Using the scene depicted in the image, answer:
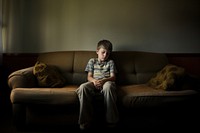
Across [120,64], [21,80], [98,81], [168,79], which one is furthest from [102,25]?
[21,80]

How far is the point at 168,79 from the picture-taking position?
2465mm

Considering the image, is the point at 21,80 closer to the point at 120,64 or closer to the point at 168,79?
the point at 120,64

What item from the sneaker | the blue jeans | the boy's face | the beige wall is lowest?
the sneaker

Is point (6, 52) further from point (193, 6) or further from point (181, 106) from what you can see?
point (193, 6)

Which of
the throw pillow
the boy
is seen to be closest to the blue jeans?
the boy

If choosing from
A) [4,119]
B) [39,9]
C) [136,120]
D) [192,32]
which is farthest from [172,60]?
[4,119]

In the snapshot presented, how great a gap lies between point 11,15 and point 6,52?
0.51 m

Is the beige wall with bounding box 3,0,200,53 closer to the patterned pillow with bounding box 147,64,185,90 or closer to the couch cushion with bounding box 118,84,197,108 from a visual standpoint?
the patterned pillow with bounding box 147,64,185,90

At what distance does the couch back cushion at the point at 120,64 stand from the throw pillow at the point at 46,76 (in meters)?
0.23

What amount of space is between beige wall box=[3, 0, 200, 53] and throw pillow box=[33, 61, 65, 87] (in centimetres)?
66

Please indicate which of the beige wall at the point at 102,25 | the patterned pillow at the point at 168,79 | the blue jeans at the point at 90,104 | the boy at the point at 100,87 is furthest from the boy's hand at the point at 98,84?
the beige wall at the point at 102,25

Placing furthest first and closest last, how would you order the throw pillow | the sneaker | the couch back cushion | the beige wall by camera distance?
the beige wall → the couch back cushion → the throw pillow → the sneaker

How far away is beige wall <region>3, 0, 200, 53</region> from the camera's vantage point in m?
3.28

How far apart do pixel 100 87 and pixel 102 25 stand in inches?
43.7
